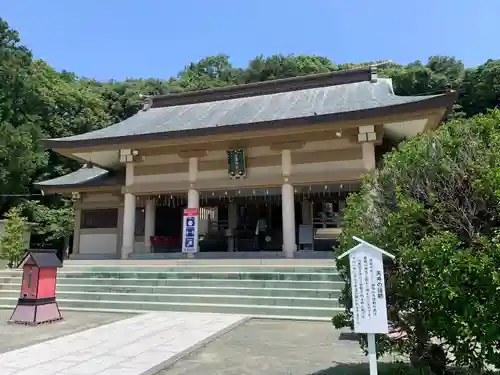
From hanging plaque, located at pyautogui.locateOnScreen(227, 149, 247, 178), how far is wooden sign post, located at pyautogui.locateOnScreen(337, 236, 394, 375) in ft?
29.2

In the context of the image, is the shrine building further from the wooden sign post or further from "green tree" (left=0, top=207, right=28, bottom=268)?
the wooden sign post

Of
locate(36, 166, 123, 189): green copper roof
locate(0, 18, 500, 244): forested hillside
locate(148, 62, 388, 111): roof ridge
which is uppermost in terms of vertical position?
locate(0, 18, 500, 244): forested hillside

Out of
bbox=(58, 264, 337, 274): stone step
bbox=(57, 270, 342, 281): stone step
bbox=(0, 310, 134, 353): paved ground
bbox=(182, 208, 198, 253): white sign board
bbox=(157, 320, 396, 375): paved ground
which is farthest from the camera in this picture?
bbox=(182, 208, 198, 253): white sign board

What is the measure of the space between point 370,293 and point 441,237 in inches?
28.6

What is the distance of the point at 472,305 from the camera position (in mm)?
2832

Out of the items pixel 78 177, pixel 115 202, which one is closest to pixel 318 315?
pixel 115 202

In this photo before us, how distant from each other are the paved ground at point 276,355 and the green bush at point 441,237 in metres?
0.94

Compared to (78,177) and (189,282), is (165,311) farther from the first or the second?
(78,177)

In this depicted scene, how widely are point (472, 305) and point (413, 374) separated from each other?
1.12 m

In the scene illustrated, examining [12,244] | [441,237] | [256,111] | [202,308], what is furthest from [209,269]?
[12,244]

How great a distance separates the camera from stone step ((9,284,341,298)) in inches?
332

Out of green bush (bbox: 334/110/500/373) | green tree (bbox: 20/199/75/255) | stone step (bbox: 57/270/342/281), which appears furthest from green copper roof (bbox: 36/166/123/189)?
green bush (bbox: 334/110/500/373)

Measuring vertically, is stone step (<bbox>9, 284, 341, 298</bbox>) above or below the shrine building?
below

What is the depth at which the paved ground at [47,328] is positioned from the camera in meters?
5.91
